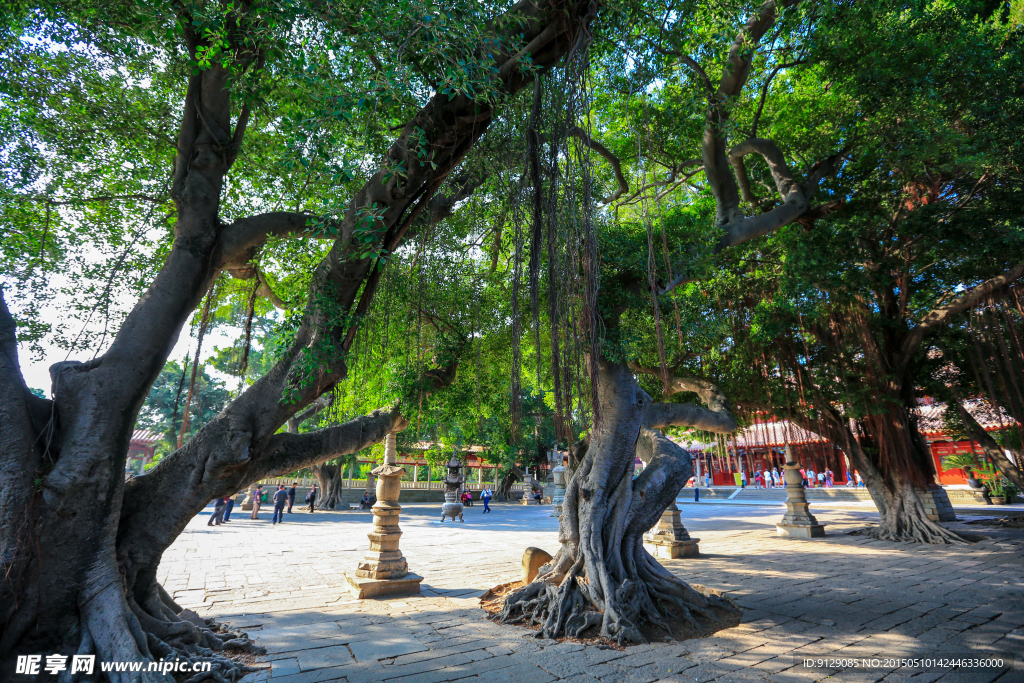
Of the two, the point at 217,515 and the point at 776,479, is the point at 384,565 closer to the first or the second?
the point at 217,515

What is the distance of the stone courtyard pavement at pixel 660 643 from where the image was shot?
3330 mm

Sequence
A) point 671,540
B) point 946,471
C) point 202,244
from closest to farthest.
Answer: point 202,244 < point 671,540 < point 946,471

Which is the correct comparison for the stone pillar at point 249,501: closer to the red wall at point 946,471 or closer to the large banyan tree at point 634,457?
the large banyan tree at point 634,457

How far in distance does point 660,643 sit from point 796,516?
27.2ft

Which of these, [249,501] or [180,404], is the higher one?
[180,404]

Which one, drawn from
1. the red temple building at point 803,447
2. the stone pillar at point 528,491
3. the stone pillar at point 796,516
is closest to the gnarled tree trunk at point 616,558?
the red temple building at point 803,447

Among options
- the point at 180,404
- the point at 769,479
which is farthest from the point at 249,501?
the point at 769,479

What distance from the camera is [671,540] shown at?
8289 mm

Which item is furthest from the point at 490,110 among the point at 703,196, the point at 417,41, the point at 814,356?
the point at 814,356

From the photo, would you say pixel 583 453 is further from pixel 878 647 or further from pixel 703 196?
pixel 703 196

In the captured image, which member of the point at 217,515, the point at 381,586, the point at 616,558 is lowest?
the point at 381,586

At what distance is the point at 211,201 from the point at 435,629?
418 cm

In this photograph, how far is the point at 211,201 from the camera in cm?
381

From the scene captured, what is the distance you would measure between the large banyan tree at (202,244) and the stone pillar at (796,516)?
9534mm
